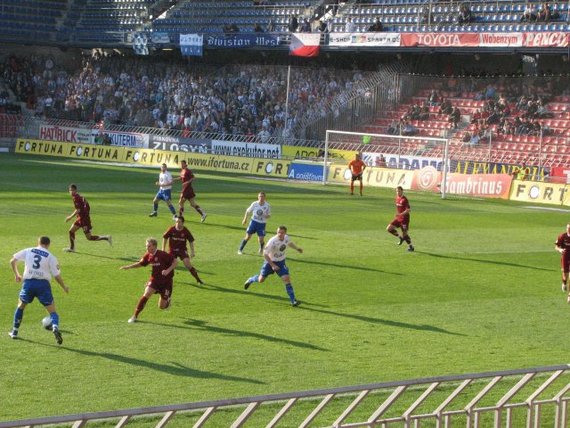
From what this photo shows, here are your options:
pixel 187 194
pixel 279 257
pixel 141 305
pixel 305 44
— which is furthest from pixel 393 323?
pixel 305 44

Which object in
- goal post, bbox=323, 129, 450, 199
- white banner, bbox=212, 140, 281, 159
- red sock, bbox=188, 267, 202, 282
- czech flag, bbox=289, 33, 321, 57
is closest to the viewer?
red sock, bbox=188, 267, 202, 282

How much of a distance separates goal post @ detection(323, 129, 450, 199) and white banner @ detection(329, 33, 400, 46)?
5380 millimetres

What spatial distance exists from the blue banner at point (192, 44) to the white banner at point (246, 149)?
7146mm

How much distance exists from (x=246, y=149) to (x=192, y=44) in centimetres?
961

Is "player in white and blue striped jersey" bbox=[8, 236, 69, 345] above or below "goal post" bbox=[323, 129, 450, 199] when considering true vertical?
below

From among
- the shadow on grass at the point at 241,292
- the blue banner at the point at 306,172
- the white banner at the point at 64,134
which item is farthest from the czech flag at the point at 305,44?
the shadow on grass at the point at 241,292

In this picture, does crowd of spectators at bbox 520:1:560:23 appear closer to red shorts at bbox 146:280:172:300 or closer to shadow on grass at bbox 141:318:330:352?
red shorts at bbox 146:280:172:300

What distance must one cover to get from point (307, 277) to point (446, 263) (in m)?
4.46

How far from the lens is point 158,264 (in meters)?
18.3

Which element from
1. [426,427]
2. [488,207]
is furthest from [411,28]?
[426,427]

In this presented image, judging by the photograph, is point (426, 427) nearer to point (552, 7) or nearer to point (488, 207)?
point (488, 207)

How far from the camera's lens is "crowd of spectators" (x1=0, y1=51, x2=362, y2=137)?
202 ft

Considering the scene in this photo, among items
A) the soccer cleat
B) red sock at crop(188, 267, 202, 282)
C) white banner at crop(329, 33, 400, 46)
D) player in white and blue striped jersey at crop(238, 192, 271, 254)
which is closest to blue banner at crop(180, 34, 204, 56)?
white banner at crop(329, 33, 400, 46)

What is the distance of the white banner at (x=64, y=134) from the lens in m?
64.6
